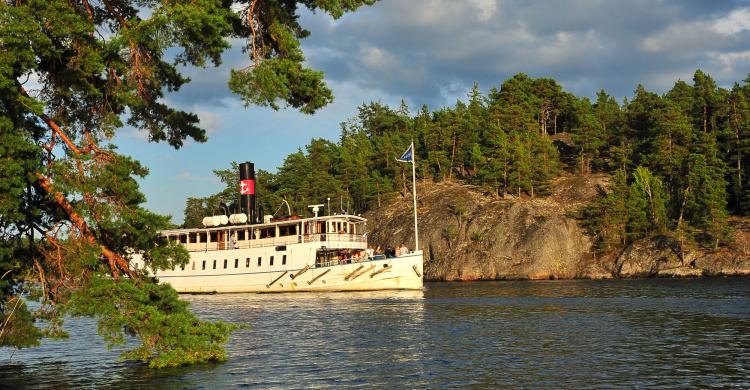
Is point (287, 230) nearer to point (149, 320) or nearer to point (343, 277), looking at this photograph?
point (343, 277)

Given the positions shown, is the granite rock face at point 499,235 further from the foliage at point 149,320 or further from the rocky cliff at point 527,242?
the foliage at point 149,320

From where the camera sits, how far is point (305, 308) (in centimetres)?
3872

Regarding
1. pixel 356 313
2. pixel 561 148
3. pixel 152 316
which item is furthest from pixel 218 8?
pixel 561 148

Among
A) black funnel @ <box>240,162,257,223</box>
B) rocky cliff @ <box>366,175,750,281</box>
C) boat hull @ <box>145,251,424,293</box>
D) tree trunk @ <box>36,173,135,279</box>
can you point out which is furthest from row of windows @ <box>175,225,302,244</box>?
tree trunk @ <box>36,173,135,279</box>

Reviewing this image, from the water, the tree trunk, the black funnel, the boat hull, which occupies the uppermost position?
the black funnel

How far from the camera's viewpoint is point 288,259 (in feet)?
181

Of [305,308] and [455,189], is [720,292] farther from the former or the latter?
[455,189]

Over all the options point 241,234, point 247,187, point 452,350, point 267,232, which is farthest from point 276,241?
point 452,350

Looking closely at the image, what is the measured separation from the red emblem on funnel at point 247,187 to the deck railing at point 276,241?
14.6ft

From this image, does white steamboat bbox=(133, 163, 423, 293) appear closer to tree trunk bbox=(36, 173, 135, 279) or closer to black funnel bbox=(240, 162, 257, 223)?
black funnel bbox=(240, 162, 257, 223)

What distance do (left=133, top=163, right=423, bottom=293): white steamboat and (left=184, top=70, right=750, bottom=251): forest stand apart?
566 cm

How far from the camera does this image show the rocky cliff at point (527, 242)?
66625mm

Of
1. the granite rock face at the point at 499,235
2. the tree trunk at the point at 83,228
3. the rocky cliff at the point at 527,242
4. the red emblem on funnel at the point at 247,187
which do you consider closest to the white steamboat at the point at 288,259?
the red emblem on funnel at the point at 247,187

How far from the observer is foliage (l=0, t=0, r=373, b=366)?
48.5 ft
